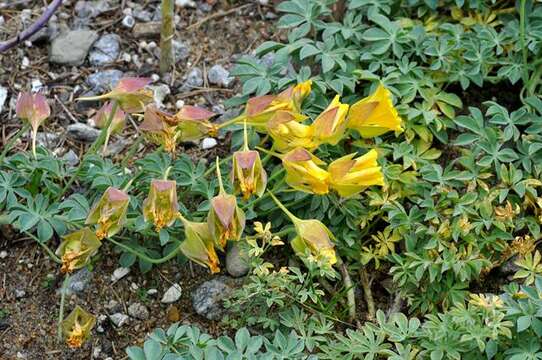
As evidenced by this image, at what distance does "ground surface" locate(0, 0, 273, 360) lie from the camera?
2.83 meters

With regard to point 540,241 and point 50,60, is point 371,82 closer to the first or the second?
point 540,241

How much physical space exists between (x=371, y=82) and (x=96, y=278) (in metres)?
1.00

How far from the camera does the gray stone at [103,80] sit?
332cm

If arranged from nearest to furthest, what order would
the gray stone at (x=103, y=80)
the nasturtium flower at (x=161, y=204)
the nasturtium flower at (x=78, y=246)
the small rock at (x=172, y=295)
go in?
1. the nasturtium flower at (x=161, y=204)
2. the nasturtium flower at (x=78, y=246)
3. the small rock at (x=172, y=295)
4. the gray stone at (x=103, y=80)

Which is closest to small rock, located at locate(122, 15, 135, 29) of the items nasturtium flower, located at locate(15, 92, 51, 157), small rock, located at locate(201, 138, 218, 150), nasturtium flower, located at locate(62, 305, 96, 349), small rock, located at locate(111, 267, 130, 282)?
small rock, located at locate(201, 138, 218, 150)

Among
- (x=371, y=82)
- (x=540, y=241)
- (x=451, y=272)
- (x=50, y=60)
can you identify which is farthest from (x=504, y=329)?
(x=50, y=60)

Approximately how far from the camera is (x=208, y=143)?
3.19 m

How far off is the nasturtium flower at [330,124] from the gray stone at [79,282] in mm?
761

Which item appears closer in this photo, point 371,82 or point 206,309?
point 206,309

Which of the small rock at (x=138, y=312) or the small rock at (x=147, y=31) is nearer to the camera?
the small rock at (x=138, y=312)

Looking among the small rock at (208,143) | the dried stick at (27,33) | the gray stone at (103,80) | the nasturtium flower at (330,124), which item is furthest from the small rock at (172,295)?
the dried stick at (27,33)

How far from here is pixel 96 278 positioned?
9.59 ft

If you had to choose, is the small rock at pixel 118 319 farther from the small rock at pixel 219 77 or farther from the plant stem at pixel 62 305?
the small rock at pixel 219 77

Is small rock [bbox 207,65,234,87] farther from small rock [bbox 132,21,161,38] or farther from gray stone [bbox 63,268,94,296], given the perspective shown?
gray stone [bbox 63,268,94,296]
